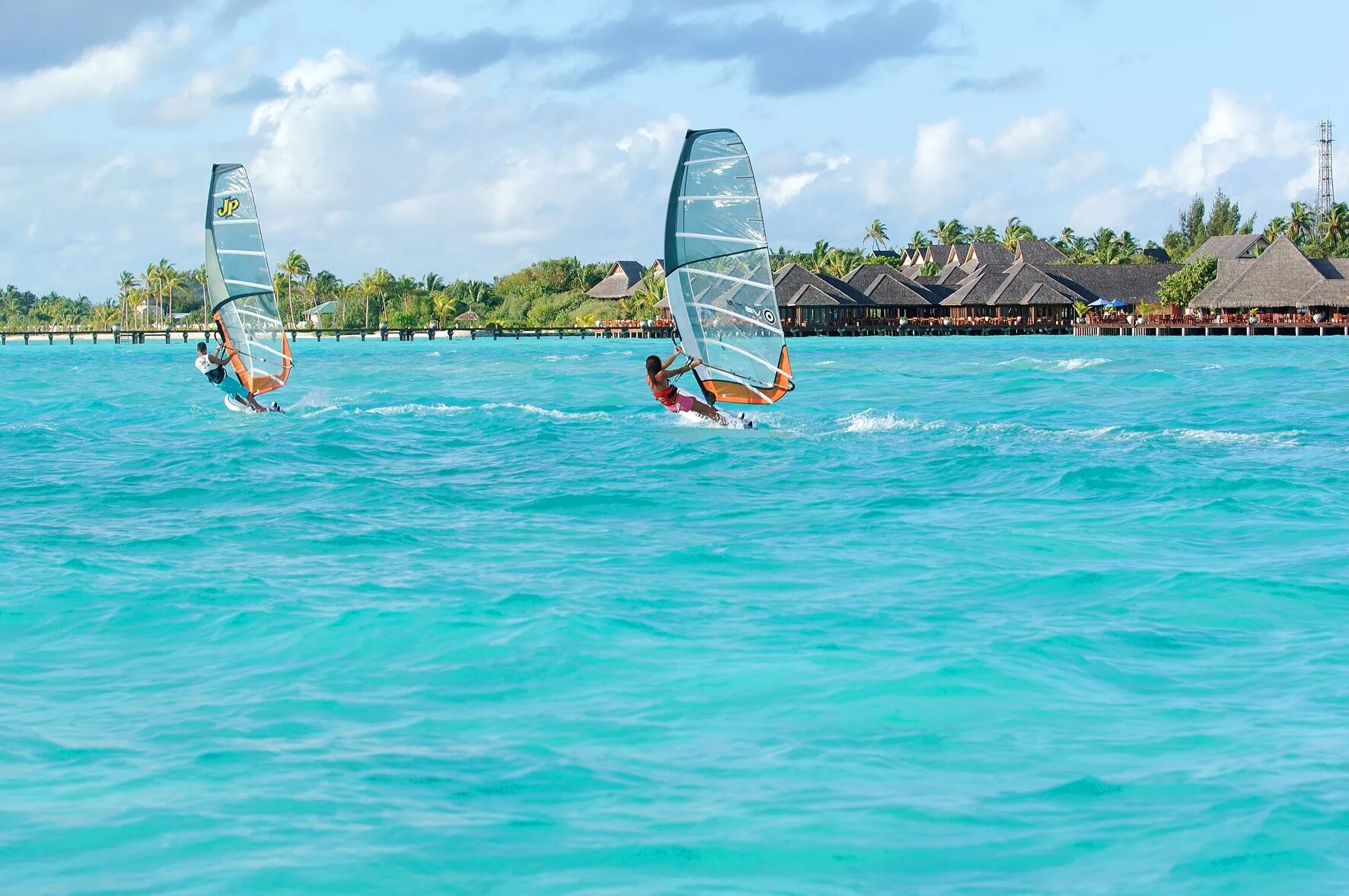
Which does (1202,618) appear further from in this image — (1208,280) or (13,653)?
(1208,280)

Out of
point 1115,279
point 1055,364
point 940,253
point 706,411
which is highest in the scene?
point 940,253

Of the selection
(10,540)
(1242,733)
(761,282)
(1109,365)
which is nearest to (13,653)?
(10,540)

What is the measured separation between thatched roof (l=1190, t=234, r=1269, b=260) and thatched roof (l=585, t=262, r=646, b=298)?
4370 centimetres

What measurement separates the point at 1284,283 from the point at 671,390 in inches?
2643

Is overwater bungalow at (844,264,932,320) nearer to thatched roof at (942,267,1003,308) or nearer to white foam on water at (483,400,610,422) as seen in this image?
thatched roof at (942,267,1003,308)

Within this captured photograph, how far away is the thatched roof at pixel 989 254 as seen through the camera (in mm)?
112500

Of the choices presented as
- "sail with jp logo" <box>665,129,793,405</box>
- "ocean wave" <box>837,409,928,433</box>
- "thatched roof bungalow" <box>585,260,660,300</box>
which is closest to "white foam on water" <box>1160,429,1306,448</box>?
"ocean wave" <box>837,409,928,433</box>

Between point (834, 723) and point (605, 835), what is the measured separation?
171 cm

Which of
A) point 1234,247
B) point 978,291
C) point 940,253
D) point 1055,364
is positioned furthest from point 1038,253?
point 1055,364

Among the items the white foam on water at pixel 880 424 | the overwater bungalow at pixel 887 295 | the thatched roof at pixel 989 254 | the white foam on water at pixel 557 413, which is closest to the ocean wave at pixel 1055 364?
the white foam on water at pixel 557 413

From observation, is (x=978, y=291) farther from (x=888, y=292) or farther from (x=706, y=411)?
(x=706, y=411)

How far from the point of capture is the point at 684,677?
305 inches

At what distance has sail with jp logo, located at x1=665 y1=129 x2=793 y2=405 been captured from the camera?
20.0 metres

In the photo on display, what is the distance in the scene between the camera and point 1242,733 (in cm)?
664
